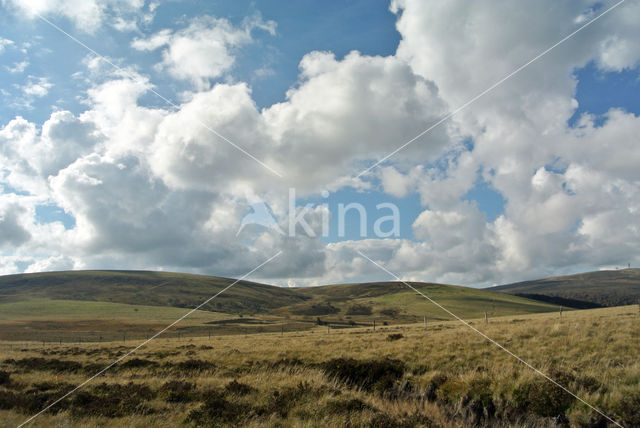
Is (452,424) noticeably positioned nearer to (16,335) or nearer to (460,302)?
(16,335)

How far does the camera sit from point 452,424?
31.3 ft

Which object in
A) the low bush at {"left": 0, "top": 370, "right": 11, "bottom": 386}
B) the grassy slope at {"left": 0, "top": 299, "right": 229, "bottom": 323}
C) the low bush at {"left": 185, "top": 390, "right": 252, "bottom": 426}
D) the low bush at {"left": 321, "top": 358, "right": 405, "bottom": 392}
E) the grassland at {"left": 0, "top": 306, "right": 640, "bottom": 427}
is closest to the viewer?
the low bush at {"left": 185, "top": 390, "right": 252, "bottom": 426}

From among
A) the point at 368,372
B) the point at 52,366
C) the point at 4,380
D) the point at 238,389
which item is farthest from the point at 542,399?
the point at 52,366

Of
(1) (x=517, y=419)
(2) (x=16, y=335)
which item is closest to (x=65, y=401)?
(1) (x=517, y=419)

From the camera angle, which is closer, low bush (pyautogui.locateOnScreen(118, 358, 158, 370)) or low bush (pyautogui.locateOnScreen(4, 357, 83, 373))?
low bush (pyautogui.locateOnScreen(118, 358, 158, 370))

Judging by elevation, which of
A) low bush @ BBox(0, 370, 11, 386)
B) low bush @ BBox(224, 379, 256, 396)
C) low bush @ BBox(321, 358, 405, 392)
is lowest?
low bush @ BBox(0, 370, 11, 386)

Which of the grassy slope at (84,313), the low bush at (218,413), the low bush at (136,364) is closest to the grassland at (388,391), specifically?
the low bush at (218,413)

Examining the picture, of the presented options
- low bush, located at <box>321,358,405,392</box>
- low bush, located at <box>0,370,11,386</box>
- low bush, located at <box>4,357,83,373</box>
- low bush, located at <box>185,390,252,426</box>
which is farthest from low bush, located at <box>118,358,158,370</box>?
low bush, located at <box>185,390,252,426</box>

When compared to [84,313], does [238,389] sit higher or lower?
higher

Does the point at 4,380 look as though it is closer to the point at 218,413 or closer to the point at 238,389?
the point at 238,389

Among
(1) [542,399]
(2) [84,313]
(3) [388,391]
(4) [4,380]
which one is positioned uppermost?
(1) [542,399]

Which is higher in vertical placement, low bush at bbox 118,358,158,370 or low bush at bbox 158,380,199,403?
low bush at bbox 158,380,199,403

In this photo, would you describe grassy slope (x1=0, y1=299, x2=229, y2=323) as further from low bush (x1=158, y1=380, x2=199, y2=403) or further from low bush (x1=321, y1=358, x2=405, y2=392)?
low bush (x1=321, y1=358, x2=405, y2=392)

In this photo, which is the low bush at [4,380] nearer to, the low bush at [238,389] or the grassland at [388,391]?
the grassland at [388,391]
